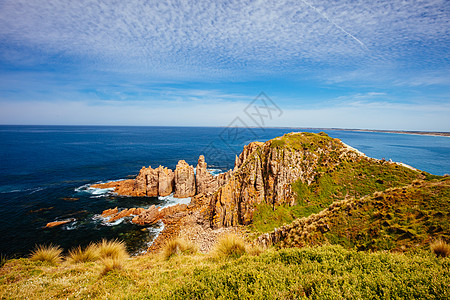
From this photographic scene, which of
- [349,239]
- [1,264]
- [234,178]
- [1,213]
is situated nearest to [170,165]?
[1,213]

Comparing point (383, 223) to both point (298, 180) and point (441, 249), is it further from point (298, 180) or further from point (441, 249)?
point (298, 180)

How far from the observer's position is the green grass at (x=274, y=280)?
5.11m

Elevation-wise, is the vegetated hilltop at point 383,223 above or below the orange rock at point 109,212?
above

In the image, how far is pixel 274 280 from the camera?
19.7 ft

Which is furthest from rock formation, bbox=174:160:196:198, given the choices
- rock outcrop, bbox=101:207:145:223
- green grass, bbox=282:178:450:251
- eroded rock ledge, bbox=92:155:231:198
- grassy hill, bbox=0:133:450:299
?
green grass, bbox=282:178:450:251

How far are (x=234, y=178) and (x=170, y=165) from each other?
4657 cm

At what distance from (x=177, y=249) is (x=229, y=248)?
12.8 feet

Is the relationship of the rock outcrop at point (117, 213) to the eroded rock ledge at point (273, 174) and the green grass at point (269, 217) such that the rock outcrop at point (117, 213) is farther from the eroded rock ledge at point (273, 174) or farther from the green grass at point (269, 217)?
the green grass at point (269, 217)

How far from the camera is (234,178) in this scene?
98.0 feet

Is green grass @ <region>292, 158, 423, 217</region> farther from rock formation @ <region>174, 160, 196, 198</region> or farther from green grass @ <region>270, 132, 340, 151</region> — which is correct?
rock formation @ <region>174, 160, 196, 198</region>

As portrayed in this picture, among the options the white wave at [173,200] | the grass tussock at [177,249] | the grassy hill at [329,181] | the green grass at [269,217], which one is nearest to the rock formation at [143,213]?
the white wave at [173,200]

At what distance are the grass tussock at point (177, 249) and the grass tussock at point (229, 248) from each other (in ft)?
9.03

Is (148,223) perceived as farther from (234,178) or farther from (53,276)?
(53,276)

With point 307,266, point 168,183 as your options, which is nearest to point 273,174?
point 307,266
